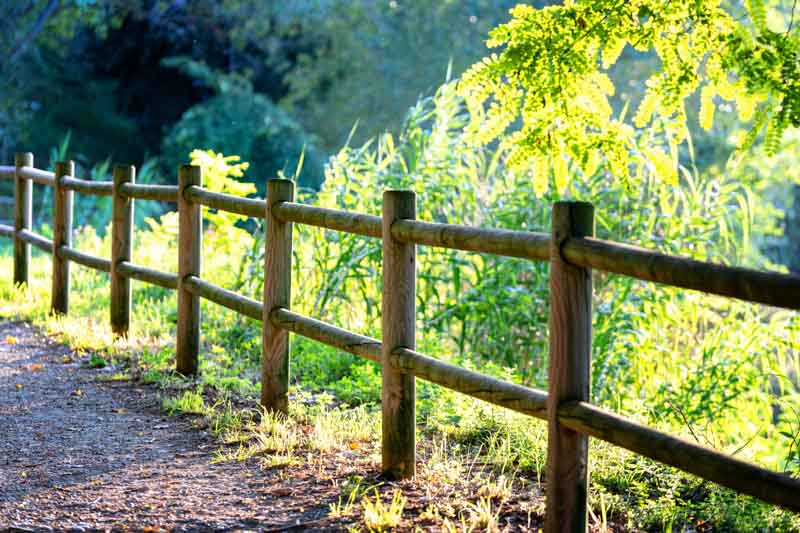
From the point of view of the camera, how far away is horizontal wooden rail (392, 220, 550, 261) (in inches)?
148

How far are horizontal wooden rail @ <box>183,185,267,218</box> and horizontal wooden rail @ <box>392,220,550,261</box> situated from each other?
150 cm

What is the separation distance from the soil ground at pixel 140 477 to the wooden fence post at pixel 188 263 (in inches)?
14.2

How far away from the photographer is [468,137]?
770cm

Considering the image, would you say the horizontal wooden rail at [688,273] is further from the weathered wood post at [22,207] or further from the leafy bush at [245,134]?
the leafy bush at [245,134]

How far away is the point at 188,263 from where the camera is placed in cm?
656

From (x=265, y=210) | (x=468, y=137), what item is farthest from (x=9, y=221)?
(x=265, y=210)

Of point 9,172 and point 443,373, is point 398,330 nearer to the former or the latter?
point 443,373

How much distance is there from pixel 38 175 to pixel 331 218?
5.12 meters

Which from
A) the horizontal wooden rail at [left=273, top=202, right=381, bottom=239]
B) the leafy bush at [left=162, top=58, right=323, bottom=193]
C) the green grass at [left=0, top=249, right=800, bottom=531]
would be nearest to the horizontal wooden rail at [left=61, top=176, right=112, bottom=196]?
the green grass at [left=0, top=249, right=800, bottom=531]

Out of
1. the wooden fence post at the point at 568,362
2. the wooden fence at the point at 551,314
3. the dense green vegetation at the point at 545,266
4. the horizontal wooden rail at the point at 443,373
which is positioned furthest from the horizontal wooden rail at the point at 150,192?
the wooden fence post at the point at 568,362

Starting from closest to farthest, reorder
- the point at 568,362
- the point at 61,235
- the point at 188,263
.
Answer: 1. the point at 568,362
2. the point at 188,263
3. the point at 61,235

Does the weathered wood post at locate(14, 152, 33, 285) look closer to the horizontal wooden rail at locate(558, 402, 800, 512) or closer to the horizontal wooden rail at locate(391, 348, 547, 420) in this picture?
the horizontal wooden rail at locate(391, 348, 547, 420)

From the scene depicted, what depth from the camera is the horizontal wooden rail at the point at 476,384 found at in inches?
148

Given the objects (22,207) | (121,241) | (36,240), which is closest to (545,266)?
(121,241)
